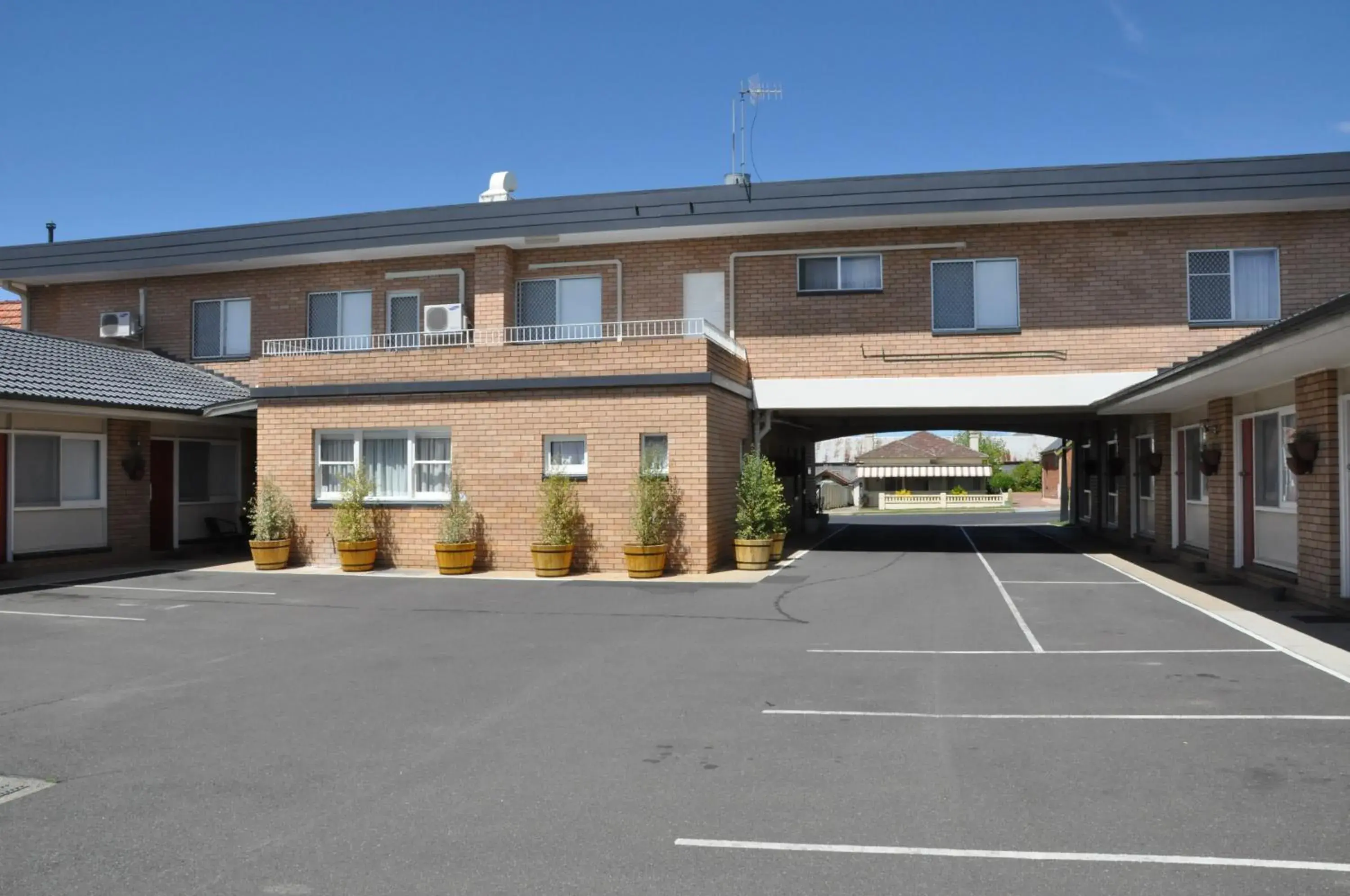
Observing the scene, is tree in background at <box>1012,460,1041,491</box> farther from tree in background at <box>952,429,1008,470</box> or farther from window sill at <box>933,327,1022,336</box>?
window sill at <box>933,327,1022,336</box>

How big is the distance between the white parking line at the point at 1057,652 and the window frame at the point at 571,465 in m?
7.76

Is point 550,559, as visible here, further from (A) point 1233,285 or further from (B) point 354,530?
(A) point 1233,285

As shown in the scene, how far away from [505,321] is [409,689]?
12821 mm

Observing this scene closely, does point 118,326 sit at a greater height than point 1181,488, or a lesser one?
greater

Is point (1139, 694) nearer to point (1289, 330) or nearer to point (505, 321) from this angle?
point (1289, 330)

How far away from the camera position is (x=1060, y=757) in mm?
6059

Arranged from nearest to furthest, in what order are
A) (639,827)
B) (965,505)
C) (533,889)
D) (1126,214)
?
(533,889) → (639,827) → (1126,214) → (965,505)

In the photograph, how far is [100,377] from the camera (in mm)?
18156

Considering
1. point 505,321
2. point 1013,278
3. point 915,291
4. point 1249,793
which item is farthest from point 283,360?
point 1249,793

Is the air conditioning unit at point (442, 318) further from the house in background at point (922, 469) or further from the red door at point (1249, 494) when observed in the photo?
the house in background at point (922, 469)

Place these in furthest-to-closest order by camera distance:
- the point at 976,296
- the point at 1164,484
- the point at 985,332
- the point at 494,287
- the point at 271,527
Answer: the point at 494,287
the point at 1164,484
the point at 976,296
the point at 985,332
the point at 271,527

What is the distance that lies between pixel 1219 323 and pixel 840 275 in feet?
22.1

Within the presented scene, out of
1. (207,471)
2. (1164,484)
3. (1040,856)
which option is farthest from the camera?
(207,471)

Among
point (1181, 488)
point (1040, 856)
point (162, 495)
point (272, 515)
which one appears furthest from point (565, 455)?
point (1040, 856)
